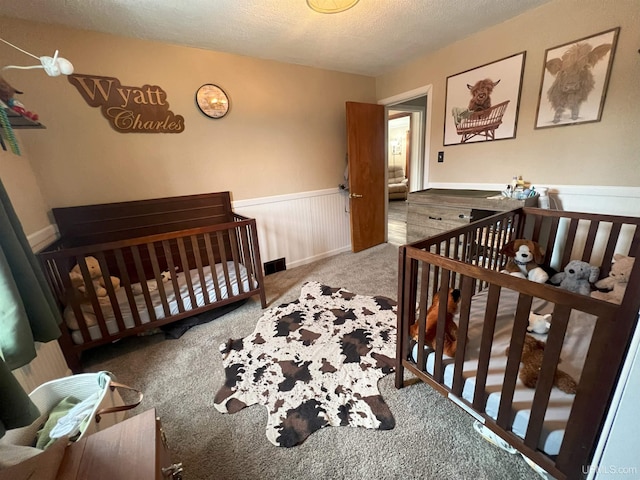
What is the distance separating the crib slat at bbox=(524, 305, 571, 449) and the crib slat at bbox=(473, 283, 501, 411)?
0.15 metres

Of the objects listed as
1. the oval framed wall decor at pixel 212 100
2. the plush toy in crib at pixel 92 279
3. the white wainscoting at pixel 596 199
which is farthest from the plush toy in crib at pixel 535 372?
the oval framed wall decor at pixel 212 100

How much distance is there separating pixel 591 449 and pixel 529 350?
0.37m

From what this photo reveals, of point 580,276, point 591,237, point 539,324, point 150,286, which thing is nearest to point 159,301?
point 150,286

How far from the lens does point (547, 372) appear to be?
2.57 feet

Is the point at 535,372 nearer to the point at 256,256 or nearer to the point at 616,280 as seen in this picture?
the point at 616,280

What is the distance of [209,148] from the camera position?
2455 millimetres

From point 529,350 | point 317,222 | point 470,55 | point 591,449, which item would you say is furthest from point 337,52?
point 591,449

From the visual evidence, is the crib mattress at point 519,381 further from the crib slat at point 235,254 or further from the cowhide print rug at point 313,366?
the crib slat at point 235,254

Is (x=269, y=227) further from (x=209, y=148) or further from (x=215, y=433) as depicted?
(x=215, y=433)

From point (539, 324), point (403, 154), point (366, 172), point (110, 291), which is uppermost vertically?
point (403, 154)

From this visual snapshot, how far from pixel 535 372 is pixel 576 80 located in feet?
6.88

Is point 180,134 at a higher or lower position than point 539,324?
higher

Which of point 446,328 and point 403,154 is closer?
point 446,328

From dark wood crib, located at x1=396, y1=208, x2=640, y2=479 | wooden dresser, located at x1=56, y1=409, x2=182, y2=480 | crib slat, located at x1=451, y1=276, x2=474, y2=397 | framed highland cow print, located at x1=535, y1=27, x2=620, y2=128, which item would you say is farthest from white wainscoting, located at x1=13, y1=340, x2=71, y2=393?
framed highland cow print, located at x1=535, y1=27, x2=620, y2=128
